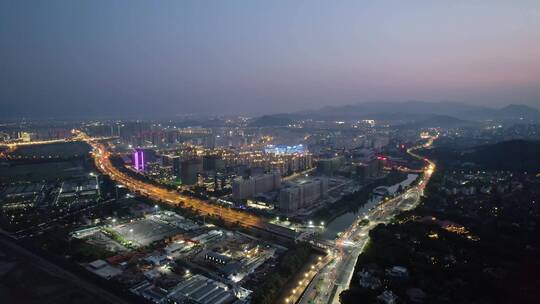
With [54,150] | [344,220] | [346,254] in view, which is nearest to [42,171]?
[54,150]

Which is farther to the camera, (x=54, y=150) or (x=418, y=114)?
(x=418, y=114)

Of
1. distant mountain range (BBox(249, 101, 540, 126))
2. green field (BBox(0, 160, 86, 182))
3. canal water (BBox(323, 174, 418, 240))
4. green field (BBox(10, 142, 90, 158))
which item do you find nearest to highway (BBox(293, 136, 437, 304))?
canal water (BBox(323, 174, 418, 240))

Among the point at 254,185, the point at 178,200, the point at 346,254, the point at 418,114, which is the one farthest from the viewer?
the point at 418,114

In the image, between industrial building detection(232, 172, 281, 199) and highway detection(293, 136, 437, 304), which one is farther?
industrial building detection(232, 172, 281, 199)

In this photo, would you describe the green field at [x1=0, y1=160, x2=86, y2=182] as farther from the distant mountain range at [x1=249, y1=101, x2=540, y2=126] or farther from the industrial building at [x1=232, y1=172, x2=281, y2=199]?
the distant mountain range at [x1=249, y1=101, x2=540, y2=126]

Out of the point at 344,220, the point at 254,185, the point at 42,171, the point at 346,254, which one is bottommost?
the point at 344,220

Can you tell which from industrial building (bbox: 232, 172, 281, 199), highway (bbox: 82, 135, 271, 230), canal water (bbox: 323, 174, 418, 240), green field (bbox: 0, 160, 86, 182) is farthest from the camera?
green field (bbox: 0, 160, 86, 182)

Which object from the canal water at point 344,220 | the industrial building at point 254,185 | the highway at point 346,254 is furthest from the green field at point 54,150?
the highway at point 346,254

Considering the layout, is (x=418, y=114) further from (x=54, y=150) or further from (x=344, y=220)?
(x=344, y=220)
